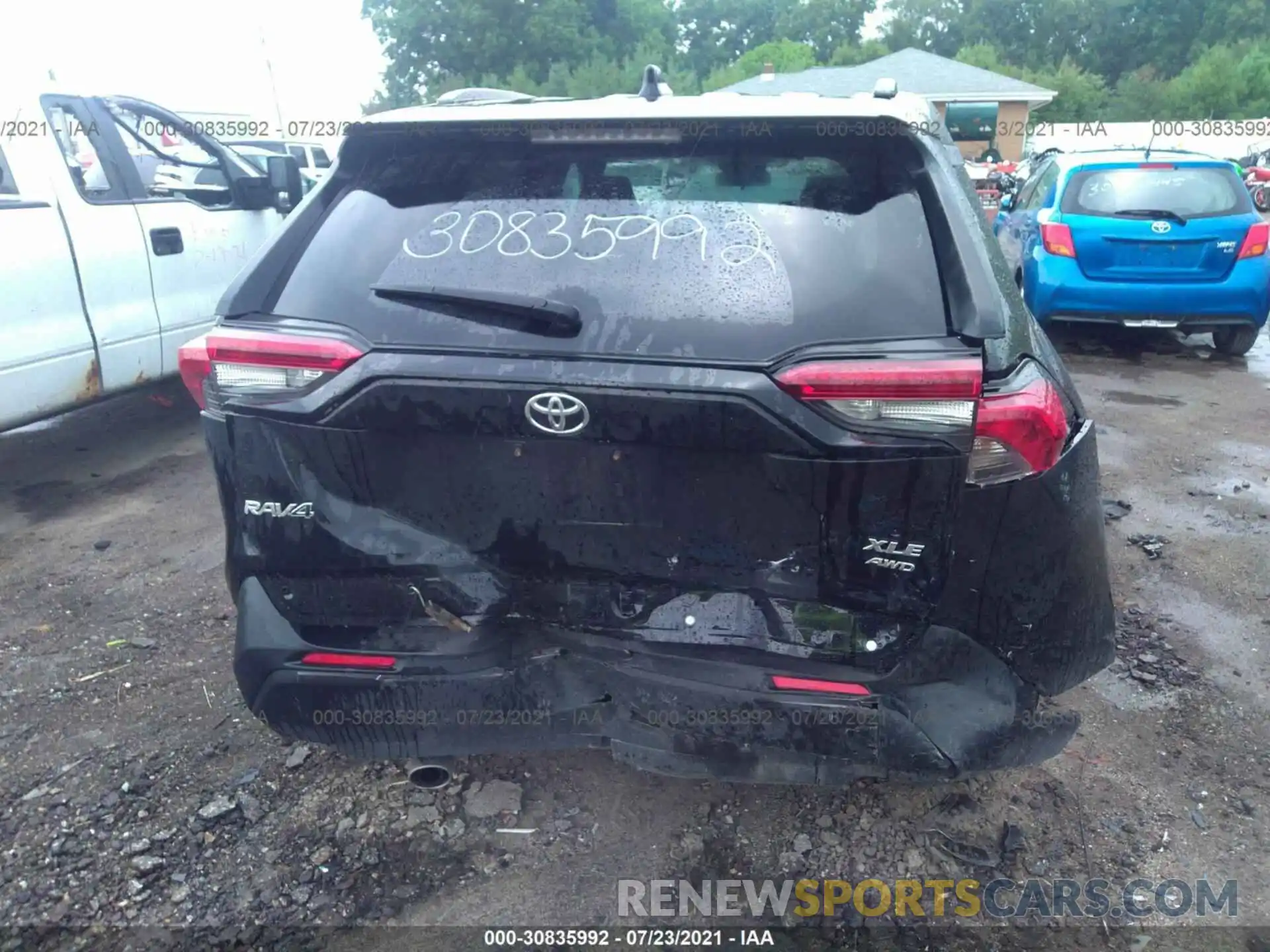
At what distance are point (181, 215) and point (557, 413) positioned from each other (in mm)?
4540

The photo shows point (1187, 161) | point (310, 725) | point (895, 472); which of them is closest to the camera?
point (895, 472)

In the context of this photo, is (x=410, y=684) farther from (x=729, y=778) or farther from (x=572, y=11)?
(x=572, y=11)

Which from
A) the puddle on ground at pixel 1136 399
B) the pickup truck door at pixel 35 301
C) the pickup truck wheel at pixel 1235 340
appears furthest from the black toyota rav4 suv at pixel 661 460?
the pickup truck wheel at pixel 1235 340

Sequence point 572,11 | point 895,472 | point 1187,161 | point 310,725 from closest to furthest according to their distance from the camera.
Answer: point 895,472 < point 310,725 < point 1187,161 < point 572,11

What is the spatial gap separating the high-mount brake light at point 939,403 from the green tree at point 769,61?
5675cm

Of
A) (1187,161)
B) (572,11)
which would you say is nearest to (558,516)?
(1187,161)

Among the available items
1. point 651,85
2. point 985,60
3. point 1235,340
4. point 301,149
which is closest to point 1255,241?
point 1235,340

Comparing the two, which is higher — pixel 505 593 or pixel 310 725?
pixel 505 593

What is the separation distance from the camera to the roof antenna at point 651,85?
8.75 ft

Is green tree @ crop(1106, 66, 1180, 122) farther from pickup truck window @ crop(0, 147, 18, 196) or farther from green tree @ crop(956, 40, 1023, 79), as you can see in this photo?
pickup truck window @ crop(0, 147, 18, 196)

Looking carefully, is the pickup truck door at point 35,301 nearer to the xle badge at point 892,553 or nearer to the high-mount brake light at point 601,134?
the high-mount brake light at point 601,134

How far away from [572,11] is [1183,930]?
57.5 metres

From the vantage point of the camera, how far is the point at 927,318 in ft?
6.48

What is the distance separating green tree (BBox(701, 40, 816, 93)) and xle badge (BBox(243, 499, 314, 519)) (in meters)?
56.7
